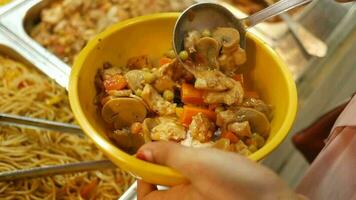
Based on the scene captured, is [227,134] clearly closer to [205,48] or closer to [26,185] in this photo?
[205,48]

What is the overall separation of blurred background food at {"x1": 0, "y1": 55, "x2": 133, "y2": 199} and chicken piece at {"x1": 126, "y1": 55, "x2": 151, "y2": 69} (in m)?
0.62

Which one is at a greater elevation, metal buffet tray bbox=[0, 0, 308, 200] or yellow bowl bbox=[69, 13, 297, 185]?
yellow bowl bbox=[69, 13, 297, 185]

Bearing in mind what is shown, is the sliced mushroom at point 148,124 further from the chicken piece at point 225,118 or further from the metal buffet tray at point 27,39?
the metal buffet tray at point 27,39

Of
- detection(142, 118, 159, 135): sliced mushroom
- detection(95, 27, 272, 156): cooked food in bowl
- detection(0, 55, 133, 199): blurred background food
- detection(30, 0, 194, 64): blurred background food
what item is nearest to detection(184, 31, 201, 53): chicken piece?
detection(95, 27, 272, 156): cooked food in bowl

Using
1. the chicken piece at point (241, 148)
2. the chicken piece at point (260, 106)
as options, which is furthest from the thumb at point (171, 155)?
the chicken piece at point (260, 106)

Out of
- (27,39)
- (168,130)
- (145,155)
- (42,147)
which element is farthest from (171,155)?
(27,39)

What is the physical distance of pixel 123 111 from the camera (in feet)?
3.82

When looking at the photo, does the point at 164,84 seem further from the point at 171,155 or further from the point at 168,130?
the point at 171,155

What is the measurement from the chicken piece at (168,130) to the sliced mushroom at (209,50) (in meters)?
0.19

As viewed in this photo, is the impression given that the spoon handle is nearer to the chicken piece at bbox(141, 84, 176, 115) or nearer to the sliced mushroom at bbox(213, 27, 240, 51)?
the sliced mushroom at bbox(213, 27, 240, 51)

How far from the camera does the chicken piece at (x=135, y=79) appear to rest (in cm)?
119

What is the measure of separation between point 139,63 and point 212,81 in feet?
0.83

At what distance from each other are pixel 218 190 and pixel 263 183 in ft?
0.25

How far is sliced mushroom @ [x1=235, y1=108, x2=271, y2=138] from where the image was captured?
1.15m
